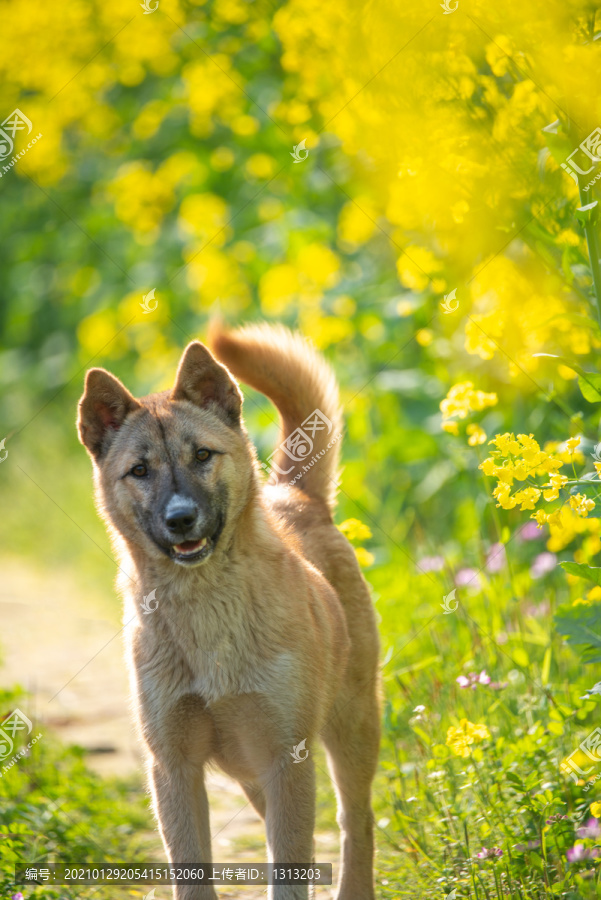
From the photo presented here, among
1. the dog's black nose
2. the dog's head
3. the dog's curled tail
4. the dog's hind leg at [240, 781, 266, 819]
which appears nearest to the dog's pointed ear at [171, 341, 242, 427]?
the dog's head

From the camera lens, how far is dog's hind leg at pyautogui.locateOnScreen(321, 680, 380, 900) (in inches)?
125

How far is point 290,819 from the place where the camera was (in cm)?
274

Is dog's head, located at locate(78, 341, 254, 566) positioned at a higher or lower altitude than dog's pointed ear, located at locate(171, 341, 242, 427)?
lower

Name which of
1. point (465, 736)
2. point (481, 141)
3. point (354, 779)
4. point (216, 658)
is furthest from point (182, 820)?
point (481, 141)

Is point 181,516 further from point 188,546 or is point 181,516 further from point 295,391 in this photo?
point 295,391

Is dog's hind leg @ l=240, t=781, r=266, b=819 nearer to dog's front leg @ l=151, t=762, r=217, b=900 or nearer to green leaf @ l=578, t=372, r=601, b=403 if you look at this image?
dog's front leg @ l=151, t=762, r=217, b=900

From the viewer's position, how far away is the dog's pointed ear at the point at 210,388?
3.10 metres

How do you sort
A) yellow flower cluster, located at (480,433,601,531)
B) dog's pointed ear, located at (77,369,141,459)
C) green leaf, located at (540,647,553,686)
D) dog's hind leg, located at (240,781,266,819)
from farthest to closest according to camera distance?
1. green leaf, located at (540,647,553,686)
2. dog's hind leg, located at (240,781,266,819)
3. dog's pointed ear, located at (77,369,141,459)
4. yellow flower cluster, located at (480,433,601,531)

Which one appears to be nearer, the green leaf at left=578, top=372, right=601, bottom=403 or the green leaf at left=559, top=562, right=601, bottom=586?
the green leaf at left=559, top=562, right=601, bottom=586

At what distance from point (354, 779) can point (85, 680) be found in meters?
2.85

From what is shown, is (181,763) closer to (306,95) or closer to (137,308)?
(306,95)

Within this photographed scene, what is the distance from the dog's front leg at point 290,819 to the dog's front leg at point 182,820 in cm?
22

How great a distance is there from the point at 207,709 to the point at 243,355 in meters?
1.36

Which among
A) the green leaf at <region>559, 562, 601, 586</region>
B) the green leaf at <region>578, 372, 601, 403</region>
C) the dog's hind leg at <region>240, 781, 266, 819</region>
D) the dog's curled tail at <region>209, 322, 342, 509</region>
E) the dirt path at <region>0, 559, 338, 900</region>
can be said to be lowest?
the dirt path at <region>0, 559, 338, 900</region>
